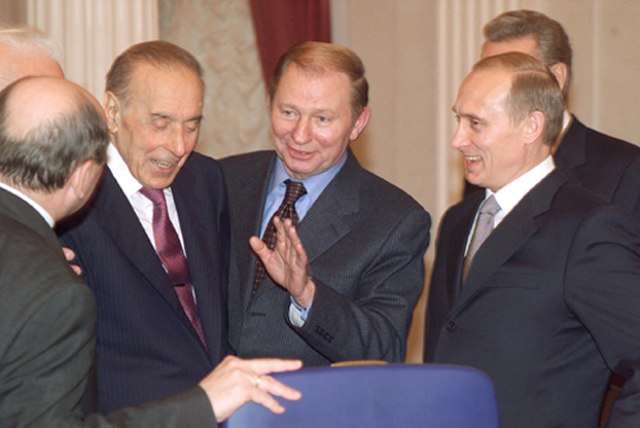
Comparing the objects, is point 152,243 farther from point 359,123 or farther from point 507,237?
point 507,237

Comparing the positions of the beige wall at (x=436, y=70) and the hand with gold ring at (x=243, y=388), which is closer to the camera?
the hand with gold ring at (x=243, y=388)

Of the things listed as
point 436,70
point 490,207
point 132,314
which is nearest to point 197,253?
point 132,314

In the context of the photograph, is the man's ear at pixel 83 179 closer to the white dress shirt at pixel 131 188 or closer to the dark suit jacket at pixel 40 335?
the dark suit jacket at pixel 40 335

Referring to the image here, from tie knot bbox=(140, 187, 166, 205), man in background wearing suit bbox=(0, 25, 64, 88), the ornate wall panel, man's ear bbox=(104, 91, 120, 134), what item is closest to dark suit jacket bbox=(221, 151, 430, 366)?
tie knot bbox=(140, 187, 166, 205)

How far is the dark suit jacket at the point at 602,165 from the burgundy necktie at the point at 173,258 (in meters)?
1.43

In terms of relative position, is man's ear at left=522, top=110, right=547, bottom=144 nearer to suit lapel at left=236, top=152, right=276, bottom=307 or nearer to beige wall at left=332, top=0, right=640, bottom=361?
suit lapel at left=236, top=152, right=276, bottom=307

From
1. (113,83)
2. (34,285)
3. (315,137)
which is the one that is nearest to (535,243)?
(315,137)

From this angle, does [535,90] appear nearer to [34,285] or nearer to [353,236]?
[353,236]

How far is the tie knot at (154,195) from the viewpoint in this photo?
132 inches

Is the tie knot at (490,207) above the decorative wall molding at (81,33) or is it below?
below

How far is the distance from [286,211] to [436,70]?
8.77 ft

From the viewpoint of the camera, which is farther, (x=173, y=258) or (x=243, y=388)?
(x=173, y=258)

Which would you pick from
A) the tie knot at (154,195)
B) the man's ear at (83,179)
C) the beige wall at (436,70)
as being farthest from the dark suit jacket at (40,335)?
the beige wall at (436,70)

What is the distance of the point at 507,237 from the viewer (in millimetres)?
3260
